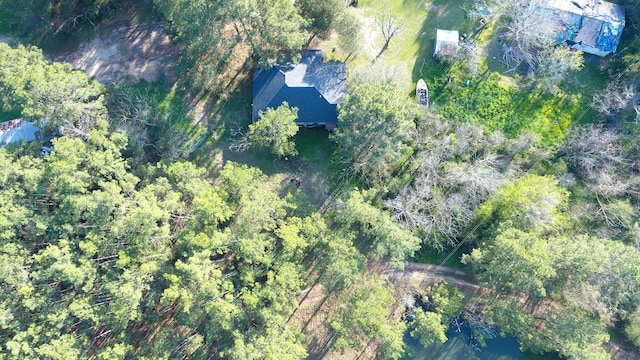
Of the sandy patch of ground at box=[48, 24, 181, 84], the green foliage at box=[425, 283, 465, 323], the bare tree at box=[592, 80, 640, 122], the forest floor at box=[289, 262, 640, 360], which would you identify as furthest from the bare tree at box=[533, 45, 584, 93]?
the sandy patch of ground at box=[48, 24, 181, 84]

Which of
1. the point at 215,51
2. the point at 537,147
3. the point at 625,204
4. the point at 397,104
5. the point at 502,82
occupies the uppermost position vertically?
the point at 215,51

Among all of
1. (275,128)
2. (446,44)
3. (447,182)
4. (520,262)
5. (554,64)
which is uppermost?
(446,44)

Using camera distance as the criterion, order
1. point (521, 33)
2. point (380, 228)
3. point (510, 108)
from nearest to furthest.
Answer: point (380, 228), point (521, 33), point (510, 108)

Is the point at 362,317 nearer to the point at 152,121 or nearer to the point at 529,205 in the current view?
the point at 529,205

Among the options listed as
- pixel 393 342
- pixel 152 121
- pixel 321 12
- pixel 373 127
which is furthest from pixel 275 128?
pixel 393 342

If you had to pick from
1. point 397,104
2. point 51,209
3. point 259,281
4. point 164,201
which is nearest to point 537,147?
point 397,104

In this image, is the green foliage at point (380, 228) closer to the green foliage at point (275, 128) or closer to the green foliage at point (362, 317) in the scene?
the green foliage at point (362, 317)

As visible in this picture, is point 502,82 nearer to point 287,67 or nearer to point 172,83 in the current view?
point 287,67
